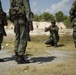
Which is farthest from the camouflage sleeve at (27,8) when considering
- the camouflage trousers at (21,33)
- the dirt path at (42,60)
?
the dirt path at (42,60)

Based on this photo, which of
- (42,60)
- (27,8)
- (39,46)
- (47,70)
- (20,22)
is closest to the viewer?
(47,70)

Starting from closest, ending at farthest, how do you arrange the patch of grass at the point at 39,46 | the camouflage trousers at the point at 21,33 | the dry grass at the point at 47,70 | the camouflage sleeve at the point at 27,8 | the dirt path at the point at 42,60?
1. the dry grass at the point at 47,70
2. the camouflage sleeve at the point at 27,8
3. the dirt path at the point at 42,60
4. the camouflage trousers at the point at 21,33
5. the patch of grass at the point at 39,46

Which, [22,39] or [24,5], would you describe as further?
[22,39]

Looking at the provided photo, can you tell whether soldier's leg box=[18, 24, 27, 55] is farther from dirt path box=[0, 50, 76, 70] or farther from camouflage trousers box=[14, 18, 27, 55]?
dirt path box=[0, 50, 76, 70]

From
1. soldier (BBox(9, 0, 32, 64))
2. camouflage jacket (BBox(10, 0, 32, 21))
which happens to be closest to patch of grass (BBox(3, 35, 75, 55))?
soldier (BBox(9, 0, 32, 64))

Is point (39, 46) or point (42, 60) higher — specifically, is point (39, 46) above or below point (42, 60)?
below

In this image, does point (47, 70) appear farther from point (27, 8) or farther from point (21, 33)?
point (27, 8)

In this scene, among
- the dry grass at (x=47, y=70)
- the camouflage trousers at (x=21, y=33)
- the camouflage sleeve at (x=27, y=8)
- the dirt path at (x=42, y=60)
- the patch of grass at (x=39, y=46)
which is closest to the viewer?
the dry grass at (x=47, y=70)

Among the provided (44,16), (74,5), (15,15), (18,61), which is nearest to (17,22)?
(15,15)

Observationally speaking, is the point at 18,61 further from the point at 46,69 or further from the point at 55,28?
the point at 55,28

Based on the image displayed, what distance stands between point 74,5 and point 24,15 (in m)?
4.04

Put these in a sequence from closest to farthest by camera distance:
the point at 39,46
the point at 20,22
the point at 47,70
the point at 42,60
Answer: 1. the point at 47,70
2. the point at 20,22
3. the point at 42,60
4. the point at 39,46

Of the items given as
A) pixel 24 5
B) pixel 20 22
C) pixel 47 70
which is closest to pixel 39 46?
pixel 20 22

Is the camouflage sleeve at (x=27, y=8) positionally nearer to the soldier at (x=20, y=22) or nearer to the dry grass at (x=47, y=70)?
the soldier at (x=20, y=22)
